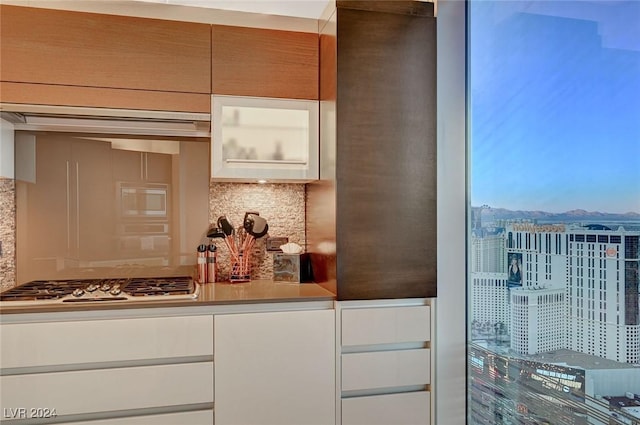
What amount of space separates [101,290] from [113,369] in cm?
42

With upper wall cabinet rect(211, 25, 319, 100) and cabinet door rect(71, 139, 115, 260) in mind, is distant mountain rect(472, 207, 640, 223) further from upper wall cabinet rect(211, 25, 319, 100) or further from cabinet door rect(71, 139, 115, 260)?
cabinet door rect(71, 139, 115, 260)

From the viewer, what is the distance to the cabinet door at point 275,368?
212cm

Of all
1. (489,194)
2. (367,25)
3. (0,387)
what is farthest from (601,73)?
(0,387)

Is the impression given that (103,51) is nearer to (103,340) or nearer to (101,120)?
(101,120)

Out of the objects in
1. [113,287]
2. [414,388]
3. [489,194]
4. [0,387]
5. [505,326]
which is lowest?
[414,388]

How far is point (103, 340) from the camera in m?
1.99

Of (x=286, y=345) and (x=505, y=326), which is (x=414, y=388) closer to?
(x=505, y=326)

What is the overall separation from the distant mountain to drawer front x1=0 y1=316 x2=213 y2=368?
4.69ft

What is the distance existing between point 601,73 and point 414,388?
5.32 ft

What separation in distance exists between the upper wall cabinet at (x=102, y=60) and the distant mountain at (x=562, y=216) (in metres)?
1.55

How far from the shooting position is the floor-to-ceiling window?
5.08 feet

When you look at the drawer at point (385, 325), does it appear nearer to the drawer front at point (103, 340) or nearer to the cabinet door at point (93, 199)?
the drawer front at point (103, 340)

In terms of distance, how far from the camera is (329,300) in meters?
2.26

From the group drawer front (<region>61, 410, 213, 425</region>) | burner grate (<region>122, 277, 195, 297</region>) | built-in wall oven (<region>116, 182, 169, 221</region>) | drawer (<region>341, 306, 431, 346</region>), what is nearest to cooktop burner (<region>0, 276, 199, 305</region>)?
burner grate (<region>122, 277, 195, 297</region>)
